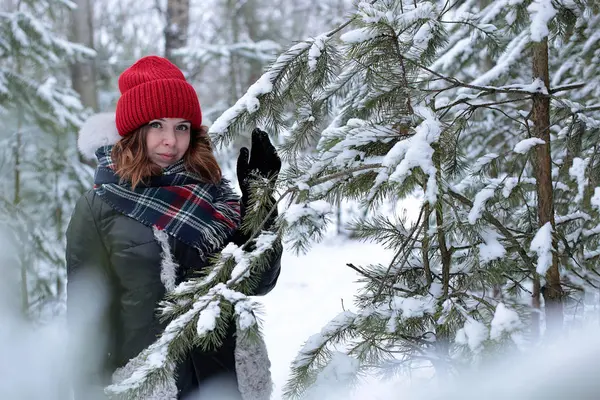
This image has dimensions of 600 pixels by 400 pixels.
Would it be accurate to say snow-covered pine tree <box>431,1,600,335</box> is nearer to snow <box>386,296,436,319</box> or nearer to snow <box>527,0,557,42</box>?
snow <box>527,0,557,42</box>

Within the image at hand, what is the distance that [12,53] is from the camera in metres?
5.61

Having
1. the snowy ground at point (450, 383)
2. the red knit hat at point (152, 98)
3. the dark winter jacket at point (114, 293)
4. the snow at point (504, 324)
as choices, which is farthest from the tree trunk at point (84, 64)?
the snow at point (504, 324)

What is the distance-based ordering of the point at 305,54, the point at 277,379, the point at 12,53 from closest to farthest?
the point at 305,54
the point at 277,379
the point at 12,53

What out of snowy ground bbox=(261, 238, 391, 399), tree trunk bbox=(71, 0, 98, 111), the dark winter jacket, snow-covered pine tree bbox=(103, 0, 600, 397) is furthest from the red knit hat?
tree trunk bbox=(71, 0, 98, 111)

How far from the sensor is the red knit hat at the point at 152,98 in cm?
221

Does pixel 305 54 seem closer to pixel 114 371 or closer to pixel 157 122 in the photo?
pixel 157 122

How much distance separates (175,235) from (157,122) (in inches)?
19.7

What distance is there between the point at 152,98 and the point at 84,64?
6026mm

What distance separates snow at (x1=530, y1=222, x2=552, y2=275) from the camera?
5.31ft

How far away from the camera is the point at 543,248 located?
5.49 ft

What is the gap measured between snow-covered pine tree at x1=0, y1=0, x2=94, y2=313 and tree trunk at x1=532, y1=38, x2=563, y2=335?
4549 mm

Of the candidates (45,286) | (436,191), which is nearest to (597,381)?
(436,191)

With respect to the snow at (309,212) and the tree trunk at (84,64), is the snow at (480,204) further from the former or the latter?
the tree trunk at (84,64)

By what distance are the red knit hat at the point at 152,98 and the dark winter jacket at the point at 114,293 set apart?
38 cm
